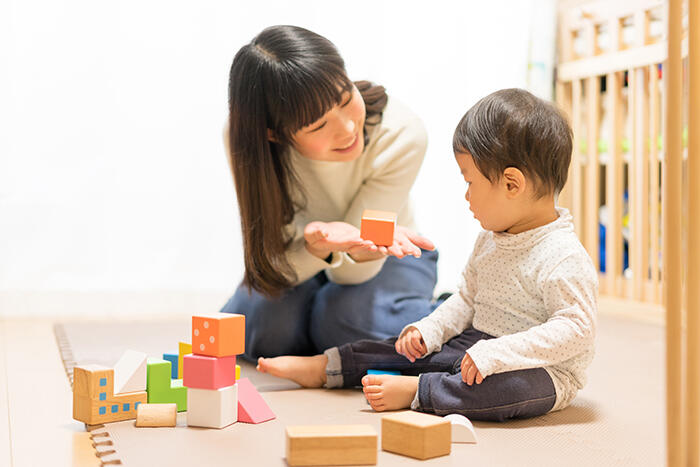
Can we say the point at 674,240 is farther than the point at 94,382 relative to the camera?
No

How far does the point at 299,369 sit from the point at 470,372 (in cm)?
31

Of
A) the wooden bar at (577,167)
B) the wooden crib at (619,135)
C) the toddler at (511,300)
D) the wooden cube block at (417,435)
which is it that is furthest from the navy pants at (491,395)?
the wooden bar at (577,167)

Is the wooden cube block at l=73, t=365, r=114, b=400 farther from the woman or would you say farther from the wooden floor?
the woman

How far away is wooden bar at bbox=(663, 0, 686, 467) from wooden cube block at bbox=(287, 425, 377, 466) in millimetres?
299

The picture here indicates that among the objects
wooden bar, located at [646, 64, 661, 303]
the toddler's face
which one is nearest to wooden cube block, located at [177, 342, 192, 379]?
the toddler's face

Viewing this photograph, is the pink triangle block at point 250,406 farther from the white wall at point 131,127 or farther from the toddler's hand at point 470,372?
the white wall at point 131,127

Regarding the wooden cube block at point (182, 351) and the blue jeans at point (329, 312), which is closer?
the wooden cube block at point (182, 351)

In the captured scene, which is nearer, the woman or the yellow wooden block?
the yellow wooden block

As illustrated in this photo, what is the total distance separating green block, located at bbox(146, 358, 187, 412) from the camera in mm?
973

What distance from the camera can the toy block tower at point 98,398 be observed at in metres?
0.92

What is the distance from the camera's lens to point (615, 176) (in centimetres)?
219

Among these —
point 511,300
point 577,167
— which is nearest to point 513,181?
point 511,300

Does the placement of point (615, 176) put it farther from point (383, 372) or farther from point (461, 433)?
point (461, 433)

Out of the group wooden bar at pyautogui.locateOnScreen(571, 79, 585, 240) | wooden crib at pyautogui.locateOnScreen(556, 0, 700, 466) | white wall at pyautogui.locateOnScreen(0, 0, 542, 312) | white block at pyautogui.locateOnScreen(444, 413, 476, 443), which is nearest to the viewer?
white block at pyautogui.locateOnScreen(444, 413, 476, 443)
